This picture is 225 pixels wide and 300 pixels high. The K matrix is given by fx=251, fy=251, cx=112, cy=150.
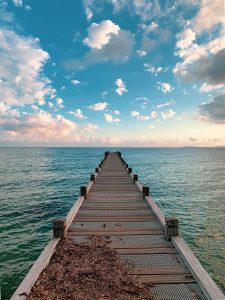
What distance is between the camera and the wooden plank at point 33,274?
4664 mm

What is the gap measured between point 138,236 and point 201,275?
2841 millimetres

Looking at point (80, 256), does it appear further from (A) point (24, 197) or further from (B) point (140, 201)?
(A) point (24, 197)

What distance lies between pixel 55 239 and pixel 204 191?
24616 millimetres

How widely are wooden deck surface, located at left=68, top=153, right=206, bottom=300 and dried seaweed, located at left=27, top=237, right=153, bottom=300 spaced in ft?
1.16

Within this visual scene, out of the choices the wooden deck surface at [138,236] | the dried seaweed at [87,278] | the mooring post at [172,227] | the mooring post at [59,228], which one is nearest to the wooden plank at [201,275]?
the wooden deck surface at [138,236]

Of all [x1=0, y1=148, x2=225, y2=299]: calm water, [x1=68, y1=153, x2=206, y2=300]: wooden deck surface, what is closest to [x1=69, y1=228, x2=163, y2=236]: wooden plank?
[x1=68, y1=153, x2=206, y2=300]: wooden deck surface

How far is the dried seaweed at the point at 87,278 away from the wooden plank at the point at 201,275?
1112 millimetres

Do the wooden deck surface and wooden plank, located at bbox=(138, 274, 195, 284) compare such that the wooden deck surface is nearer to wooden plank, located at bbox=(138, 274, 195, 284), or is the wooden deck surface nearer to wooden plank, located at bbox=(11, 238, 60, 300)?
wooden plank, located at bbox=(138, 274, 195, 284)

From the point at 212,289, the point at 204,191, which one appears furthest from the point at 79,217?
the point at 204,191

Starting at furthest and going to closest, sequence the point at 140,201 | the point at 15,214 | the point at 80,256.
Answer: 1. the point at 15,214
2. the point at 140,201
3. the point at 80,256

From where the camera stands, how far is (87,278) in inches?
212

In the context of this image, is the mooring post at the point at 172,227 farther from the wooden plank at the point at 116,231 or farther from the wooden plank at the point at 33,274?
the wooden plank at the point at 33,274

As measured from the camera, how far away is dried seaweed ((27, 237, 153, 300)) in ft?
15.9

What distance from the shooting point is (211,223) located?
16.3 meters
